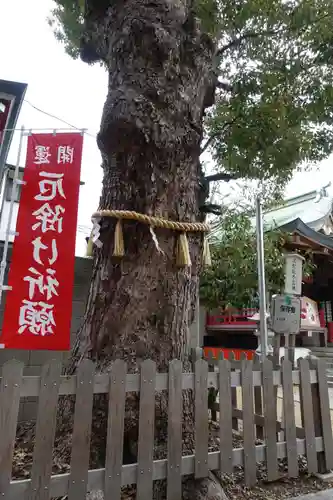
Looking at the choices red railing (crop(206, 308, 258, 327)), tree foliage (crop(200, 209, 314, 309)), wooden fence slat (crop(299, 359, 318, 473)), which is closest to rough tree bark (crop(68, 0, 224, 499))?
wooden fence slat (crop(299, 359, 318, 473))

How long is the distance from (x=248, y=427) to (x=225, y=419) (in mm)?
212

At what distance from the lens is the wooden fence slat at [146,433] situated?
6.86 ft

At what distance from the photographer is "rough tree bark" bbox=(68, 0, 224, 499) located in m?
2.64

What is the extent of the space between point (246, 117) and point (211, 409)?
371cm

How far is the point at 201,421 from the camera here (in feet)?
7.69

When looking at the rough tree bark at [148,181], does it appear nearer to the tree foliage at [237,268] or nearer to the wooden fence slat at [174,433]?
the wooden fence slat at [174,433]

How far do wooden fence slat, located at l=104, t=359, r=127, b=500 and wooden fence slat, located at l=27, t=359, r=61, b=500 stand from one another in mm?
319

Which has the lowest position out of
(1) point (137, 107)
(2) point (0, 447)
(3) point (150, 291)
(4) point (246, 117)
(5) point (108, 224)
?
(2) point (0, 447)

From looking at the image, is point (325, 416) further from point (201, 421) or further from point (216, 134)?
point (216, 134)

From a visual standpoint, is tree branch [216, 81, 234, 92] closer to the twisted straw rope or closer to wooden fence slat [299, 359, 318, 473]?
the twisted straw rope

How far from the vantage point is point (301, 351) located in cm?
1099

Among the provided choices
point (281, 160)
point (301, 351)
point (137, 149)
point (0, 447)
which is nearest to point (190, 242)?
point (137, 149)

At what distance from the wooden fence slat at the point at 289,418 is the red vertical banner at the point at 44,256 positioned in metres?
1.92

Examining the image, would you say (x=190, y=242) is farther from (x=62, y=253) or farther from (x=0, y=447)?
(x=0, y=447)
